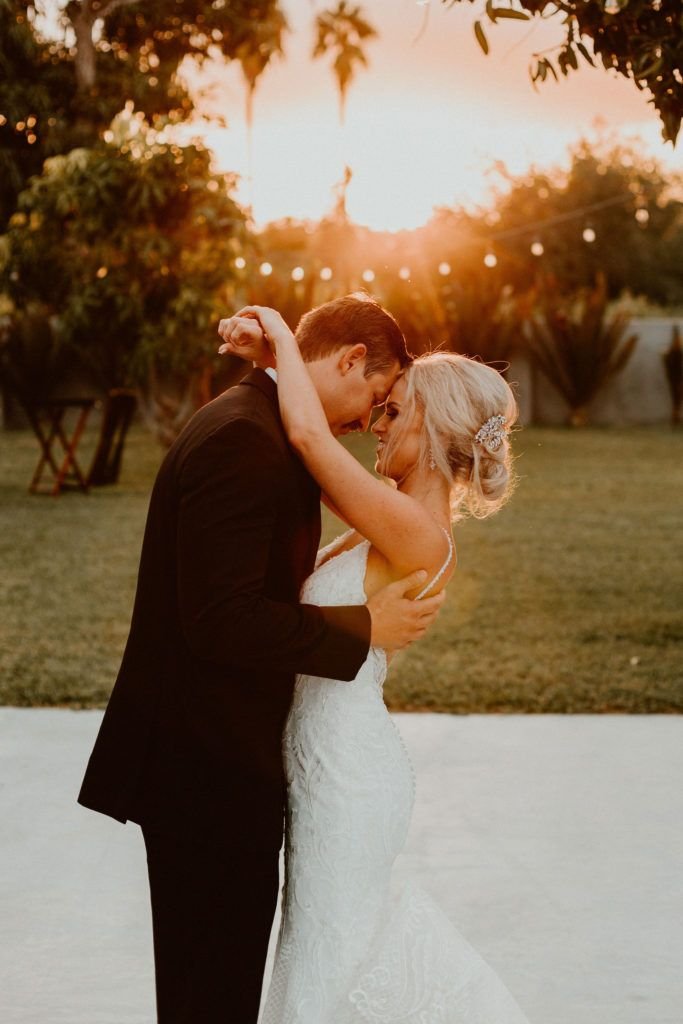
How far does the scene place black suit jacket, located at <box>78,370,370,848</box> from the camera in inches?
92.8

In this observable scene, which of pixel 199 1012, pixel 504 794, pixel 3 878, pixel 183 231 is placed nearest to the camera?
pixel 199 1012

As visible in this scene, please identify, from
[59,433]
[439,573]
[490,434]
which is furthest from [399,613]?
[59,433]

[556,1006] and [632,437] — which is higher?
[556,1006]

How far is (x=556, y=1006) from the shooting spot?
3447mm

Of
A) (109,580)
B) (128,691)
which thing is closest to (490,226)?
(109,580)

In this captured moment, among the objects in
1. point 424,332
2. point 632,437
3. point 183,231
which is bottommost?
point 632,437

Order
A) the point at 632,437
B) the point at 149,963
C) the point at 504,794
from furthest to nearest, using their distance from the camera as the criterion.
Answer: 1. the point at 632,437
2. the point at 504,794
3. the point at 149,963

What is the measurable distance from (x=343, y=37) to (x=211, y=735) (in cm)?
4201

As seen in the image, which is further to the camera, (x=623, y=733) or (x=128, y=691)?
(x=623, y=733)

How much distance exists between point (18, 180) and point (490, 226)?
29.0m

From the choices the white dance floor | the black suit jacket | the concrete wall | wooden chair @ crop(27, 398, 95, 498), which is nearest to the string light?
the concrete wall

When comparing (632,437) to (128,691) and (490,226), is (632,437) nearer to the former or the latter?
(128,691)

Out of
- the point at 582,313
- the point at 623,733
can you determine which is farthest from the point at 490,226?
the point at 623,733

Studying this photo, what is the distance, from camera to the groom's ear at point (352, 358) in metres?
2.66
